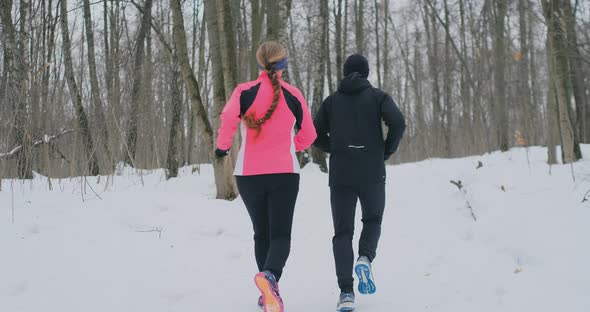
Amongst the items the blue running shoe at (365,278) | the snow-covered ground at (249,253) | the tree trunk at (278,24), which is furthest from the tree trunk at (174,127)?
the blue running shoe at (365,278)

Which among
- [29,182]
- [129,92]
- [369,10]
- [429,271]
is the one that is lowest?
[429,271]

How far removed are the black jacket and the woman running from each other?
373 millimetres

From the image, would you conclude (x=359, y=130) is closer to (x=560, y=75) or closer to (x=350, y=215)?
(x=350, y=215)

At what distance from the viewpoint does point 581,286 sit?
3.12m

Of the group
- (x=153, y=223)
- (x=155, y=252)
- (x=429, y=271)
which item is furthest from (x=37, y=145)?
(x=429, y=271)

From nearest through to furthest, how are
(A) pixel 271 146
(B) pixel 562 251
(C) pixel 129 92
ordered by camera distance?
(A) pixel 271 146 → (B) pixel 562 251 → (C) pixel 129 92

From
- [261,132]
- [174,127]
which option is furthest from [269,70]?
[174,127]

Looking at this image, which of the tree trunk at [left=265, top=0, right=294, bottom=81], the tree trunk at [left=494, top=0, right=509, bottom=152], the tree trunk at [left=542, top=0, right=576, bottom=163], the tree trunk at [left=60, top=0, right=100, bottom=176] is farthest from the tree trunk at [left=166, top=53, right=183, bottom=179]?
the tree trunk at [left=494, top=0, right=509, bottom=152]

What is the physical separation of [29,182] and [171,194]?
1864 mm

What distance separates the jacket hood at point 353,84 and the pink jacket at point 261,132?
0.48 meters

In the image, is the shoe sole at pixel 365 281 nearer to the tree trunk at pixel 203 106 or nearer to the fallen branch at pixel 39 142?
the tree trunk at pixel 203 106

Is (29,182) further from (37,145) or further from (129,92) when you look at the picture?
(129,92)

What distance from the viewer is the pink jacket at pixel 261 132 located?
3.05m

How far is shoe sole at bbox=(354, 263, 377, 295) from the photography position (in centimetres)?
322
